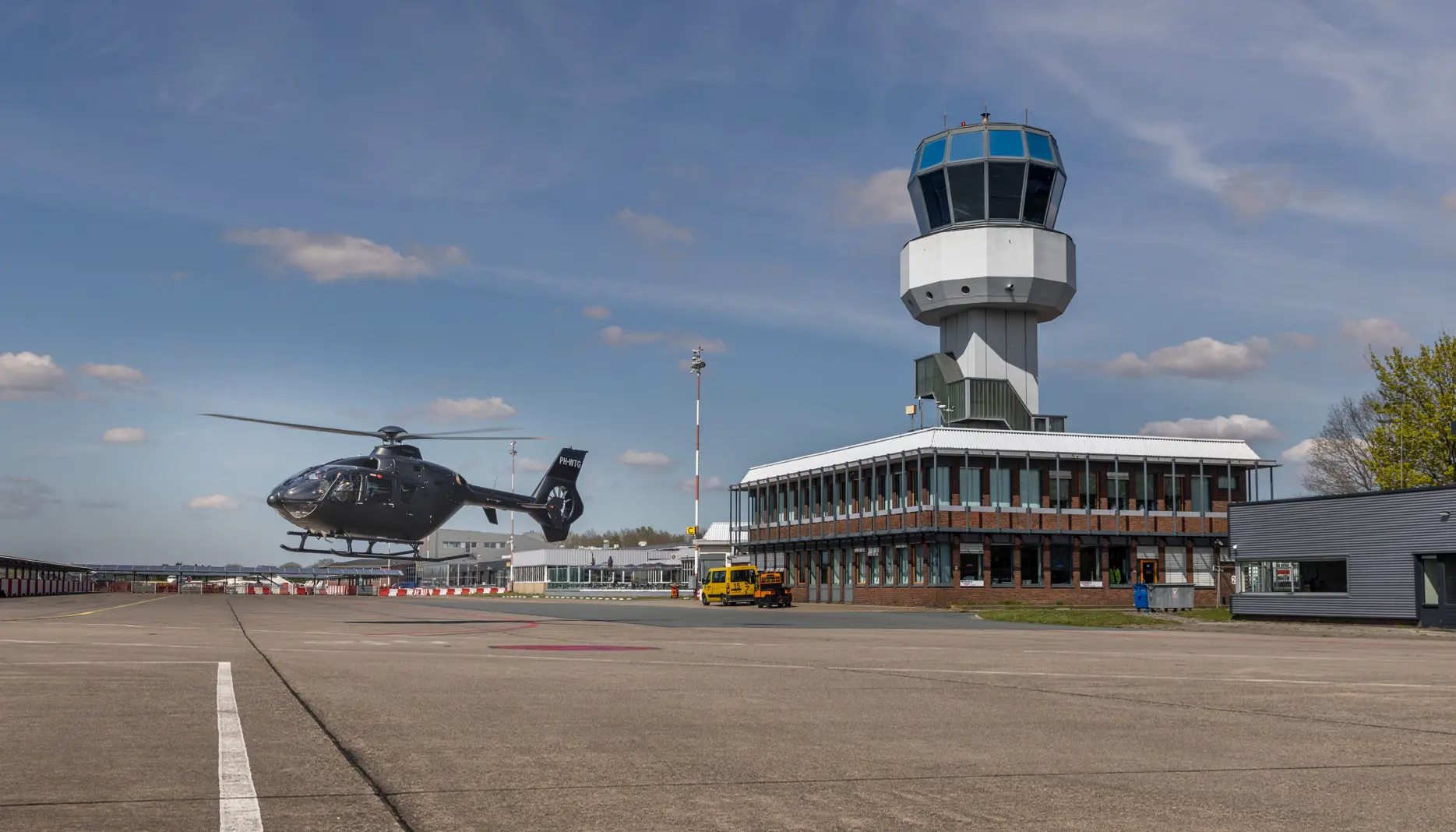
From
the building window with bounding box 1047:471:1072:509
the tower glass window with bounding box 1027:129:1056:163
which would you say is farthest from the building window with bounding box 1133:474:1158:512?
the tower glass window with bounding box 1027:129:1056:163

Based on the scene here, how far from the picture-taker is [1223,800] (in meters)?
7.00

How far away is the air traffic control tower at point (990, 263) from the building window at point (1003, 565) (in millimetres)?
8788

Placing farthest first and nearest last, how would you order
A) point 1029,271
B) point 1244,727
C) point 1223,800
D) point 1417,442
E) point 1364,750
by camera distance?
point 1029,271
point 1417,442
point 1244,727
point 1364,750
point 1223,800

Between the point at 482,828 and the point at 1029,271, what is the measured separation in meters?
65.8

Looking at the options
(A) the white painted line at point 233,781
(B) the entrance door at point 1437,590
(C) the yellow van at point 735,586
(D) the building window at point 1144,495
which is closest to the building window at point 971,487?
(D) the building window at point 1144,495

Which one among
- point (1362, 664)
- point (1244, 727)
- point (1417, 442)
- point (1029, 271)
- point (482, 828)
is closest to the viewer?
point (482, 828)

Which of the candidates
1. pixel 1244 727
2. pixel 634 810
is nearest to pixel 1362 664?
pixel 1244 727

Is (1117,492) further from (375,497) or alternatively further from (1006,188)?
(375,497)

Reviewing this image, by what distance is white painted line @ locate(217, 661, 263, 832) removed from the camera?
6016 mm

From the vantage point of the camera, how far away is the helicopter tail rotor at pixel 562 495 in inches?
2461

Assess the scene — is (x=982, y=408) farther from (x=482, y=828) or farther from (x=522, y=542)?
(x=522, y=542)

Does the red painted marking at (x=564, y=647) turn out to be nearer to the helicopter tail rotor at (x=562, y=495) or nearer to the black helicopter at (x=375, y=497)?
the black helicopter at (x=375, y=497)

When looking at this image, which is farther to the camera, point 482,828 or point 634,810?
point 634,810

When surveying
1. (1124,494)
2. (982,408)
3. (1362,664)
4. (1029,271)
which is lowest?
(1362,664)
